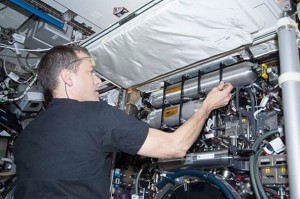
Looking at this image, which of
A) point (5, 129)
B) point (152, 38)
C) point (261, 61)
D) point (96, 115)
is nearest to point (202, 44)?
point (152, 38)

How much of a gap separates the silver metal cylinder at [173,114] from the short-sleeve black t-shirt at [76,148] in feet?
3.05

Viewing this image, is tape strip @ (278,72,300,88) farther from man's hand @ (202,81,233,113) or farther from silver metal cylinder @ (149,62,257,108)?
silver metal cylinder @ (149,62,257,108)

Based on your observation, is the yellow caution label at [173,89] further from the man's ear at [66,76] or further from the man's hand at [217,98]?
the man's ear at [66,76]

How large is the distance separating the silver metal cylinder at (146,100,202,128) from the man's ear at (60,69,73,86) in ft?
3.42

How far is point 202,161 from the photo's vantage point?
7.43ft

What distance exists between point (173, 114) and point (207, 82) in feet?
1.42

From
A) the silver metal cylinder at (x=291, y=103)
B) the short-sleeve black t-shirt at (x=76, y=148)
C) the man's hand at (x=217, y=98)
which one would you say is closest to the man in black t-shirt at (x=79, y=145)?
the short-sleeve black t-shirt at (x=76, y=148)

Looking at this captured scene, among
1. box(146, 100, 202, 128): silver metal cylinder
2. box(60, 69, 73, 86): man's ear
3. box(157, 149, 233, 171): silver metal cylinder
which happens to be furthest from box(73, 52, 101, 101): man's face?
box(157, 149, 233, 171): silver metal cylinder

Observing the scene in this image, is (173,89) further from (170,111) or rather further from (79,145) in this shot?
(79,145)

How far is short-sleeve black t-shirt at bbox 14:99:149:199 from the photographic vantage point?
1.49 metres

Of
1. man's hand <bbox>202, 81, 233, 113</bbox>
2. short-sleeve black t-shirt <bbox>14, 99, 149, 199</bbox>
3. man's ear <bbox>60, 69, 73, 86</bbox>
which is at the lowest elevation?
short-sleeve black t-shirt <bbox>14, 99, 149, 199</bbox>

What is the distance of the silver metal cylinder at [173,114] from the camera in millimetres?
2408

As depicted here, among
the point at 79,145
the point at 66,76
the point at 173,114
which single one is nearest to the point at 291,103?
the point at 79,145

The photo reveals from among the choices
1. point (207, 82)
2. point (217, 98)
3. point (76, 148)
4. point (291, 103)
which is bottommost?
point (76, 148)
